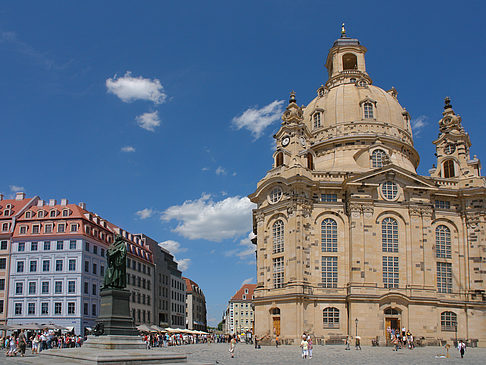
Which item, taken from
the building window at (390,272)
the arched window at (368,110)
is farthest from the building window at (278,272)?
the arched window at (368,110)

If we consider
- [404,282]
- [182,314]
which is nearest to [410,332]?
[404,282]

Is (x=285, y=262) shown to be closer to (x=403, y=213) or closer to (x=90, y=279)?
(x=403, y=213)

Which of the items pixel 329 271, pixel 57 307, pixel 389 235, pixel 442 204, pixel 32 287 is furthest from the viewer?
pixel 32 287

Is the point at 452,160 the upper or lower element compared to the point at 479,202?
upper

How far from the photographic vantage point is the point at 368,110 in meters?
72.5

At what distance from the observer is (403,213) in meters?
61.5

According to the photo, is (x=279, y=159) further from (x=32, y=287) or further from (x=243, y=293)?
(x=243, y=293)

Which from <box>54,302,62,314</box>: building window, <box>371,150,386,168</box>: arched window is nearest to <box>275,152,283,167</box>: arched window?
<box>371,150,386,168</box>: arched window

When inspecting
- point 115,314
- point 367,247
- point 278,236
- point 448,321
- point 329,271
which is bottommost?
point 448,321

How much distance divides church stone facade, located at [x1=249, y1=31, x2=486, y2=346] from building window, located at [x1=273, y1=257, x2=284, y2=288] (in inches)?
4.6

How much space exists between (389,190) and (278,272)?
16.2 m

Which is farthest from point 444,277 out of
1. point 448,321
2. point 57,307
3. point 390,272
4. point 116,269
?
point 57,307

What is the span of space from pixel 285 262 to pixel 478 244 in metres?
23.6

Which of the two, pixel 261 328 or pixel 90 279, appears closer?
pixel 261 328
